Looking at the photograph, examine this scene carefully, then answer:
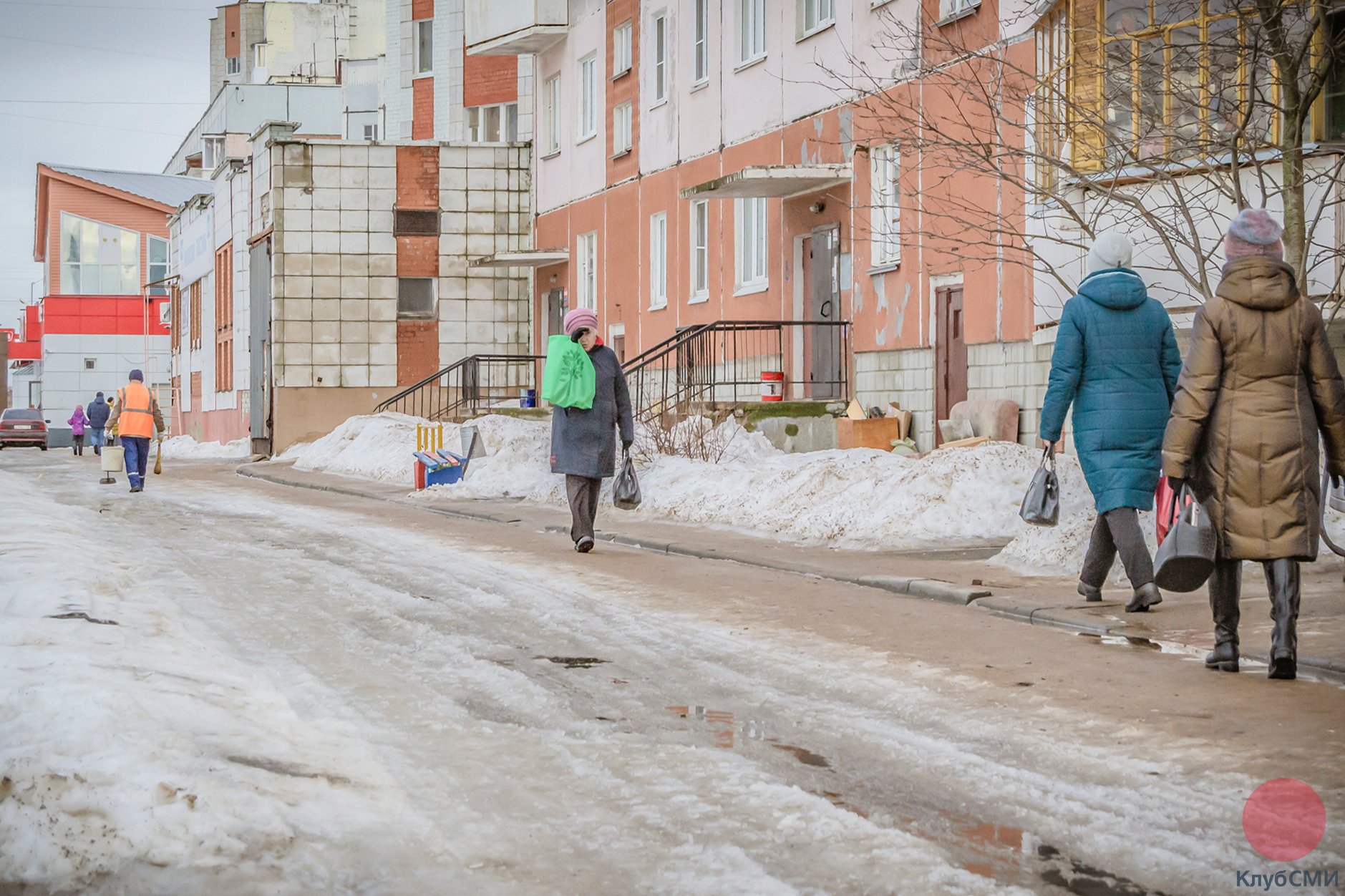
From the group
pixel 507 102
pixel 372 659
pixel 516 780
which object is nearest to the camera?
pixel 516 780

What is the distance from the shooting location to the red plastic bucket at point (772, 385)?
24.4 metres

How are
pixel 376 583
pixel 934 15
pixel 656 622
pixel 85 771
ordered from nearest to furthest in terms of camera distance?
pixel 85 771 → pixel 656 622 → pixel 376 583 → pixel 934 15

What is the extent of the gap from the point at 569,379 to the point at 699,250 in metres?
15.5

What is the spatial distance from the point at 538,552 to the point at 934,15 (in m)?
10.8

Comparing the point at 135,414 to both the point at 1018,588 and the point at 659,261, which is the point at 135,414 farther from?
the point at 1018,588

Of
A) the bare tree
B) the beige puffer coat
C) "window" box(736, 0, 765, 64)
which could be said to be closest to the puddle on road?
the beige puffer coat

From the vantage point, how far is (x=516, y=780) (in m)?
5.22

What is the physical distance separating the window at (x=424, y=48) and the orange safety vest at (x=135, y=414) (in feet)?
88.0

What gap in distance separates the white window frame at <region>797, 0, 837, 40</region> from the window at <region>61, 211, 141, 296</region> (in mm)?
62206

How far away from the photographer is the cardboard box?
21766mm

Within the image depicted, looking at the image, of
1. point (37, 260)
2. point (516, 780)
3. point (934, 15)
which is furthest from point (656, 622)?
point (37, 260)

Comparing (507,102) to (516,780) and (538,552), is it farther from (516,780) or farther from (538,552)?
(516,780)

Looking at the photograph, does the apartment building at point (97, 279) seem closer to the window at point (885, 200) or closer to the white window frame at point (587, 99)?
the white window frame at point (587, 99)

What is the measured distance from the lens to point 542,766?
5.42m
